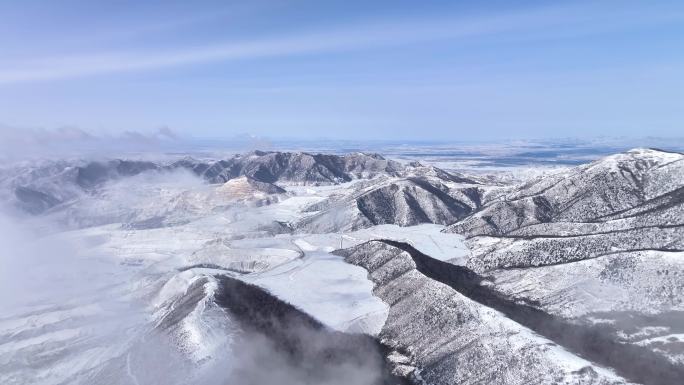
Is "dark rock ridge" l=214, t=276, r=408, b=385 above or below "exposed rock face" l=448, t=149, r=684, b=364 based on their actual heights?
below

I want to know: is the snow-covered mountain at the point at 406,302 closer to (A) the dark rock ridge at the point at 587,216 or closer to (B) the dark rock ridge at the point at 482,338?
(B) the dark rock ridge at the point at 482,338

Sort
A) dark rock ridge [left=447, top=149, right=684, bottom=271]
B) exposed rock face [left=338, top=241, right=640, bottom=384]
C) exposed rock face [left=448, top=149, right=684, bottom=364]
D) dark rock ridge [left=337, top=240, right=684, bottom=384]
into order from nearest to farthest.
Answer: exposed rock face [left=338, top=241, right=640, bottom=384], dark rock ridge [left=337, top=240, right=684, bottom=384], exposed rock face [left=448, top=149, right=684, bottom=364], dark rock ridge [left=447, top=149, right=684, bottom=271]

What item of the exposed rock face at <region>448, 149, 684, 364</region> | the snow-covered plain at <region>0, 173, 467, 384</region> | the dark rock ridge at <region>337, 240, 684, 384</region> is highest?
the exposed rock face at <region>448, 149, 684, 364</region>

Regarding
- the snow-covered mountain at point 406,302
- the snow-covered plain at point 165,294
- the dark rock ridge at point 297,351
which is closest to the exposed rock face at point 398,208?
the snow-covered mountain at point 406,302

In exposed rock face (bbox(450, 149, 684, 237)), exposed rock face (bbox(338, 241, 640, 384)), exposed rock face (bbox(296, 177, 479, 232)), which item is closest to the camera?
exposed rock face (bbox(338, 241, 640, 384))

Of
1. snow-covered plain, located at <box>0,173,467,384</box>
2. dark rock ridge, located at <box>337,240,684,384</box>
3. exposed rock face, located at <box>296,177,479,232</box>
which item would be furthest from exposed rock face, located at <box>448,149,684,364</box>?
exposed rock face, located at <box>296,177,479,232</box>

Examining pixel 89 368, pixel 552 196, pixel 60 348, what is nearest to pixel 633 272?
pixel 552 196

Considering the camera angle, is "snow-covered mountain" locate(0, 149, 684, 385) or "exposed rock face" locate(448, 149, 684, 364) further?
"exposed rock face" locate(448, 149, 684, 364)

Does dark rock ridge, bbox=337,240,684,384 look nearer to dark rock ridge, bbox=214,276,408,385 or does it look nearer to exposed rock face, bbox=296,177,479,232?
dark rock ridge, bbox=214,276,408,385
